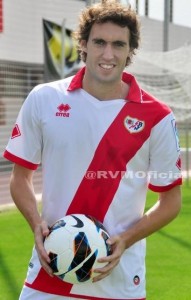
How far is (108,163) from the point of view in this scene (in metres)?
2.79

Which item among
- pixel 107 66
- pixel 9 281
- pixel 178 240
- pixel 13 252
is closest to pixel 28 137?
pixel 107 66

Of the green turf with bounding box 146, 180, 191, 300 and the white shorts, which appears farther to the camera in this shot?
the green turf with bounding box 146, 180, 191, 300

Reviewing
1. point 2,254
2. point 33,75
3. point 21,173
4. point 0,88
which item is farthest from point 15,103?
point 21,173

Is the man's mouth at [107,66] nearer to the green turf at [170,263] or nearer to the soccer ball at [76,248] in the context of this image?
the soccer ball at [76,248]

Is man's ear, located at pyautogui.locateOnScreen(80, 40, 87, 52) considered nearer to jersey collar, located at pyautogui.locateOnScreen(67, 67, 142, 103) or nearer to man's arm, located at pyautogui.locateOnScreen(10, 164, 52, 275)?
jersey collar, located at pyautogui.locateOnScreen(67, 67, 142, 103)

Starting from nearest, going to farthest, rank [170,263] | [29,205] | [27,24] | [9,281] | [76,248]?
[76,248]
[29,205]
[9,281]
[170,263]
[27,24]

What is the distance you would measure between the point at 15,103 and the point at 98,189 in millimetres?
13832

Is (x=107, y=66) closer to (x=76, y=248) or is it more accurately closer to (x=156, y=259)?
(x=76, y=248)

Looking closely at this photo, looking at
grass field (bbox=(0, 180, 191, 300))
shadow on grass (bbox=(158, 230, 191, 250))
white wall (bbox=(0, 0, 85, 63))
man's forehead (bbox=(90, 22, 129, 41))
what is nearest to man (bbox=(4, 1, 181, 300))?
man's forehead (bbox=(90, 22, 129, 41))

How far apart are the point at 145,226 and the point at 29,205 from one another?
50cm

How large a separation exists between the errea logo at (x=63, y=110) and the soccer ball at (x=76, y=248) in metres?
0.44

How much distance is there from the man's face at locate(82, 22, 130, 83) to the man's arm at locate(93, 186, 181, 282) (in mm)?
567

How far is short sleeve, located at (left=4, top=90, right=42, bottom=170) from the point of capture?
2.84m

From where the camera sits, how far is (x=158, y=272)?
6125 millimetres
